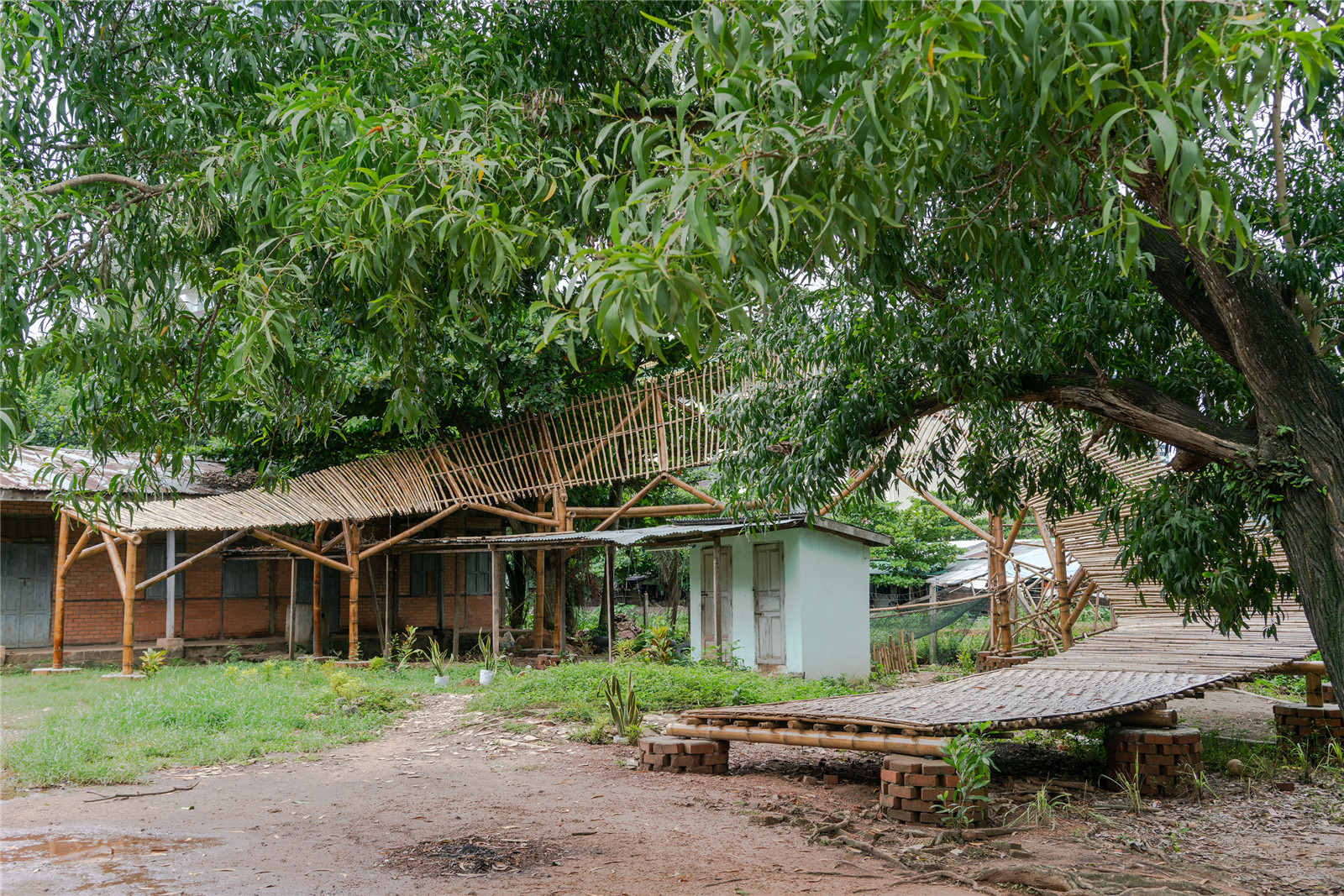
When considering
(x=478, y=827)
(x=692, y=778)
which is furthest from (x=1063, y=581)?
(x=478, y=827)

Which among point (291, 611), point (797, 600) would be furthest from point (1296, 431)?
point (291, 611)

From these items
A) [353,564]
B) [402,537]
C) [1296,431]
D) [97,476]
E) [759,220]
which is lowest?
[353,564]

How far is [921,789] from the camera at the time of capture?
5758 mm

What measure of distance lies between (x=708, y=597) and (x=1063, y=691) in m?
9.22

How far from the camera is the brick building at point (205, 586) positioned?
1412cm

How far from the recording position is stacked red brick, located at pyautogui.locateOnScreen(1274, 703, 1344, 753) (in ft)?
26.3

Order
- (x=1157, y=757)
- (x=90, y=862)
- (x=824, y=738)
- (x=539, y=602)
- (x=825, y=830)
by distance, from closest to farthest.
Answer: (x=90, y=862), (x=825, y=830), (x=824, y=738), (x=1157, y=757), (x=539, y=602)

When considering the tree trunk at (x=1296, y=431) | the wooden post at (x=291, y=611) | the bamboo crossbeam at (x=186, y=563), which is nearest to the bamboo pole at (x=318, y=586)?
the wooden post at (x=291, y=611)

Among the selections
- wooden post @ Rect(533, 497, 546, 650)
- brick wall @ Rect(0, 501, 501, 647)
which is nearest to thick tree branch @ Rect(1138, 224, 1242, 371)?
wooden post @ Rect(533, 497, 546, 650)

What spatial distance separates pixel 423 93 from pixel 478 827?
162 inches

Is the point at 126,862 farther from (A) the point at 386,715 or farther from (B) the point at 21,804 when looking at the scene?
(A) the point at 386,715

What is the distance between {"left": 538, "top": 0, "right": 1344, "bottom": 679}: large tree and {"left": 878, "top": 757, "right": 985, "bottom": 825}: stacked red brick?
170 cm

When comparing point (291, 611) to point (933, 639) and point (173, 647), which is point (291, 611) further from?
point (933, 639)

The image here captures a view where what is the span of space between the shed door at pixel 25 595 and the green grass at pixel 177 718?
1.79 m
